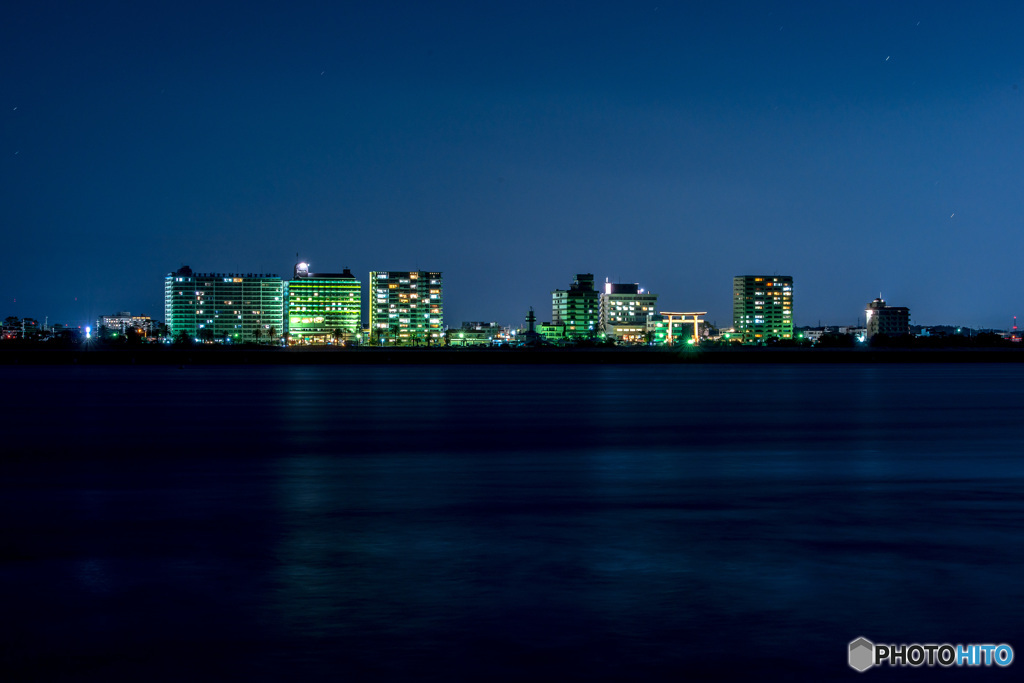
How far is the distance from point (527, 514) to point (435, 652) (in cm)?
764

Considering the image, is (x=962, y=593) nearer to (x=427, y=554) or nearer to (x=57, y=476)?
(x=427, y=554)

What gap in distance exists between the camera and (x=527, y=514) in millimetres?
16359

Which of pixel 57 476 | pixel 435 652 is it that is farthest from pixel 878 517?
pixel 57 476

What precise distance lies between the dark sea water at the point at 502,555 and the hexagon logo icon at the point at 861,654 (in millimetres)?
138

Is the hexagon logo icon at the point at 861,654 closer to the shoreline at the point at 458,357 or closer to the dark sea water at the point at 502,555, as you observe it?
the dark sea water at the point at 502,555

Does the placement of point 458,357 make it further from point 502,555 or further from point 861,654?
point 861,654

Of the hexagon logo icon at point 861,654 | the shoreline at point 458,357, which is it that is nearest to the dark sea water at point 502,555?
the hexagon logo icon at point 861,654

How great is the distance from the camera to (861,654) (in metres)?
8.70

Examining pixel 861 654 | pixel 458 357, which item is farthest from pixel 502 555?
pixel 458 357

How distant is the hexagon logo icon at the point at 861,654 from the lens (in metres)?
8.41

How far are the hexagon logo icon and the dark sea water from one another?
14 centimetres

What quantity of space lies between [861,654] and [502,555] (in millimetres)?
5303

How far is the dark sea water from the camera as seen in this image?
344 inches

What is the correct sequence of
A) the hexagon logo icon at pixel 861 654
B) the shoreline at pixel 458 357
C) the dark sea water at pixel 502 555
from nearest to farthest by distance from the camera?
the hexagon logo icon at pixel 861 654 < the dark sea water at pixel 502 555 < the shoreline at pixel 458 357
